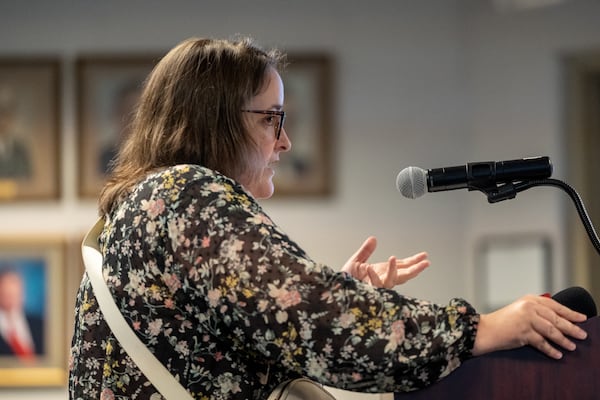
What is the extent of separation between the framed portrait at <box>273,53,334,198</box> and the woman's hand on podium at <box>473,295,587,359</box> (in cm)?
295

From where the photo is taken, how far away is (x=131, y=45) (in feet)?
14.0

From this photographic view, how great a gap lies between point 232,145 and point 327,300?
12.4 inches

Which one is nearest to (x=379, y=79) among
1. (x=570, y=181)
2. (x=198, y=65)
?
(x=570, y=181)

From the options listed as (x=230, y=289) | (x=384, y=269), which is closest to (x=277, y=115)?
(x=230, y=289)

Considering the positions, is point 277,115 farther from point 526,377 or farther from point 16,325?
point 16,325

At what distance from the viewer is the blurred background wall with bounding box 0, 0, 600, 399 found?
13.7ft

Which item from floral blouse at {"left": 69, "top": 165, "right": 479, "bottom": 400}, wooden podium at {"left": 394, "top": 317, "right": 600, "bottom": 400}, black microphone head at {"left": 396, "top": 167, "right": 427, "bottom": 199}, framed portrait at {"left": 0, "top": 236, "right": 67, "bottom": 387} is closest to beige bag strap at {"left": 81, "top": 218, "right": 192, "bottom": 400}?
floral blouse at {"left": 69, "top": 165, "right": 479, "bottom": 400}

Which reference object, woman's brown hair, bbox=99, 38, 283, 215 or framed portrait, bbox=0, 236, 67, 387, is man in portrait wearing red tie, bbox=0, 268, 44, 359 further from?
woman's brown hair, bbox=99, 38, 283, 215

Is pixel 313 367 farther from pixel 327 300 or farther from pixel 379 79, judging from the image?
pixel 379 79

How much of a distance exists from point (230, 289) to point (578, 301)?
45cm

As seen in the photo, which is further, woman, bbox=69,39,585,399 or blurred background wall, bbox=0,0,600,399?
blurred background wall, bbox=0,0,600,399

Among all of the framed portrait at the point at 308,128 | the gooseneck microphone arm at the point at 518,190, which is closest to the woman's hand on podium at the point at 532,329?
the gooseneck microphone arm at the point at 518,190

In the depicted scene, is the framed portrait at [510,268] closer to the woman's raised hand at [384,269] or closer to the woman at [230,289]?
the woman's raised hand at [384,269]

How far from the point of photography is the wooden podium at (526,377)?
123 centimetres
